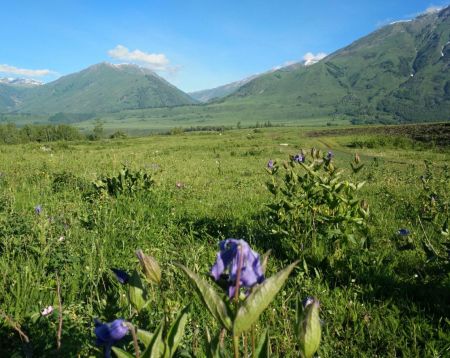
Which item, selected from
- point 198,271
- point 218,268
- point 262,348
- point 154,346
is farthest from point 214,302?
point 198,271

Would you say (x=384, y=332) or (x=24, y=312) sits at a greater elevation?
(x=24, y=312)

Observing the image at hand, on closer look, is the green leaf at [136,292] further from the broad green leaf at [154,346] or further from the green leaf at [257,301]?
the green leaf at [257,301]

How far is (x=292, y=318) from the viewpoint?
2.83 metres

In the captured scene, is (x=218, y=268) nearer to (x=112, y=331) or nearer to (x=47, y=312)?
(x=112, y=331)

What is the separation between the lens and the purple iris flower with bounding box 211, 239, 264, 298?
47.1 inches

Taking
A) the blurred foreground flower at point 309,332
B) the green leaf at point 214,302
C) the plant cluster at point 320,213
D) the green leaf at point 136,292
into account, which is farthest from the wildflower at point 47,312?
the plant cluster at point 320,213

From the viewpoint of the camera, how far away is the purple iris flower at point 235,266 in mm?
1195

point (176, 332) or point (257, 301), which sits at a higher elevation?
point (257, 301)

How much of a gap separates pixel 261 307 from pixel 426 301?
8.48 ft

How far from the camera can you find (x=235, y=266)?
3.92ft

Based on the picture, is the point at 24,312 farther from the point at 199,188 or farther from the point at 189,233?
the point at 199,188

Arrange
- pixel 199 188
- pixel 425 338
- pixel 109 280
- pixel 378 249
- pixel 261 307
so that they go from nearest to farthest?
pixel 261 307, pixel 425 338, pixel 109 280, pixel 378 249, pixel 199 188

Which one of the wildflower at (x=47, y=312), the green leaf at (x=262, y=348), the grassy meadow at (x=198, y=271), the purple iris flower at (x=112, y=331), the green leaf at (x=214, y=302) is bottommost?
the grassy meadow at (x=198, y=271)

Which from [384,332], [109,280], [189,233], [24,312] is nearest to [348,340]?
[384,332]
